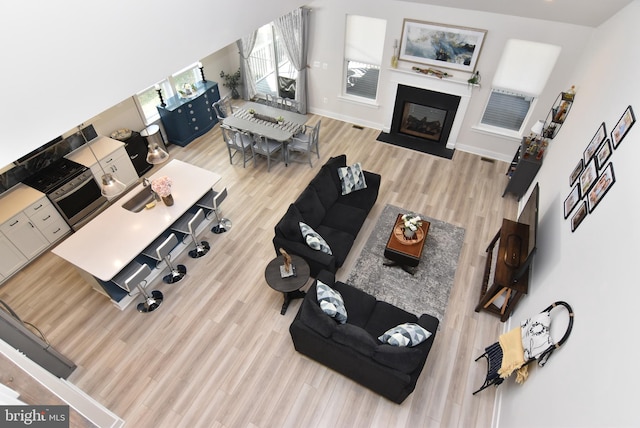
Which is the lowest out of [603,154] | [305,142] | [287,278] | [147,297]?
[147,297]

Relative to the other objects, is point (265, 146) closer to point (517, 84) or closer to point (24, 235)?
point (24, 235)

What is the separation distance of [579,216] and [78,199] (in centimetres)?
731

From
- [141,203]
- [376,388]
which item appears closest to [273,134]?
[141,203]

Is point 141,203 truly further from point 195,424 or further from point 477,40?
point 477,40

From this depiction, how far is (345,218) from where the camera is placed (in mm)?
5441

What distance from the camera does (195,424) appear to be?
12.3 ft

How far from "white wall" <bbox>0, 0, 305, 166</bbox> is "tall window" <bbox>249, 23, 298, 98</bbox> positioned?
589 cm

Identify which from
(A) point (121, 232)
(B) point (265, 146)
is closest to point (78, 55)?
(A) point (121, 232)

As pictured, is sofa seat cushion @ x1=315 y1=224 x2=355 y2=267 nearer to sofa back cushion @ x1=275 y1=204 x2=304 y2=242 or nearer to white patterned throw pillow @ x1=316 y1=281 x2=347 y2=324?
sofa back cushion @ x1=275 y1=204 x2=304 y2=242

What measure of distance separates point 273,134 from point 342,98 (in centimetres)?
249

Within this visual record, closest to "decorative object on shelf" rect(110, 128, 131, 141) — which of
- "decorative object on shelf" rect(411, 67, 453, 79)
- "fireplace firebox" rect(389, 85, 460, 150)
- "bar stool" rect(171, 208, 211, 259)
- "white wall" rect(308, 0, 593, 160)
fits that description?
"bar stool" rect(171, 208, 211, 259)

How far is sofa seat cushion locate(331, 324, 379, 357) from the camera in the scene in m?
3.54
